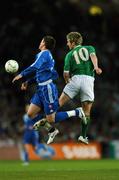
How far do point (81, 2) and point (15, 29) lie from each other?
10.8 ft

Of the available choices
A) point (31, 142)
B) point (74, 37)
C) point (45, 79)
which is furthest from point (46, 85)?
point (31, 142)

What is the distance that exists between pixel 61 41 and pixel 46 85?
16745 millimetres

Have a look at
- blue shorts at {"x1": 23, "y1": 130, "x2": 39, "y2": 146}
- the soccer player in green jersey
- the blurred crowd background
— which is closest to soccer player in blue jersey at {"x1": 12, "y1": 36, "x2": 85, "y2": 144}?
the soccer player in green jersey

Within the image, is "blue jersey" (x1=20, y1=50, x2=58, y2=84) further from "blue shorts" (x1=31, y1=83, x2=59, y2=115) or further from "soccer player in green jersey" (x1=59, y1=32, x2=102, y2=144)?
"soccer player in green jersey" (x1=59, y1=32, x2=102, y2=144)

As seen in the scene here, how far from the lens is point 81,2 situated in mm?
34156

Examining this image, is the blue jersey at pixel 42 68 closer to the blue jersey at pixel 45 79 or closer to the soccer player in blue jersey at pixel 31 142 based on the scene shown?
the blue jersey at pixel 45 79

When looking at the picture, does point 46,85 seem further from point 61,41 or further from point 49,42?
point 61,41

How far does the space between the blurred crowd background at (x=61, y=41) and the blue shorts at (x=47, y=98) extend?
14612 millimetres

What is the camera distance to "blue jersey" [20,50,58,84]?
61.5 ft

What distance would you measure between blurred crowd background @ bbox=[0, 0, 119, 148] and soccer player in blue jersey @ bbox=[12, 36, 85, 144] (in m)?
14.6

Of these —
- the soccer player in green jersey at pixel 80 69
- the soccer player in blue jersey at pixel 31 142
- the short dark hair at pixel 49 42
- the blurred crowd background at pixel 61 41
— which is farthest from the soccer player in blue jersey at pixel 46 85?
the blurred crowd background at pixel 61 41

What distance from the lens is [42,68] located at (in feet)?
61.7

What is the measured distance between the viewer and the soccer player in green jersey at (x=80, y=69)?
18953 millimetres

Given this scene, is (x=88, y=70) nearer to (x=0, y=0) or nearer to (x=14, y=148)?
(x=14, y=148)
